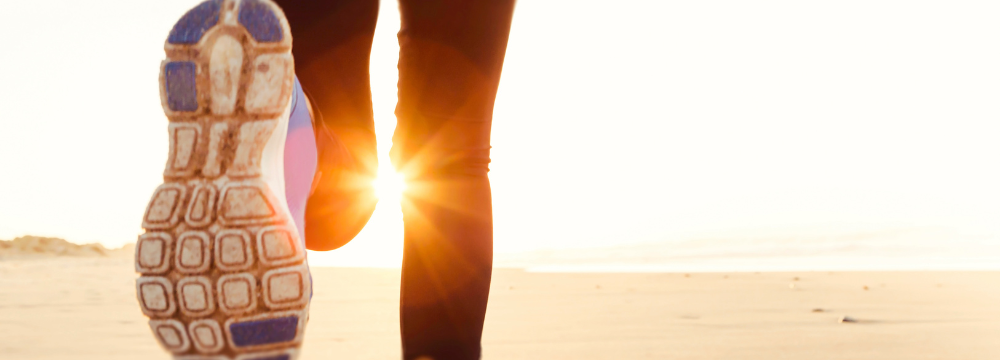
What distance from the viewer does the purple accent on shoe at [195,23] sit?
91 cm

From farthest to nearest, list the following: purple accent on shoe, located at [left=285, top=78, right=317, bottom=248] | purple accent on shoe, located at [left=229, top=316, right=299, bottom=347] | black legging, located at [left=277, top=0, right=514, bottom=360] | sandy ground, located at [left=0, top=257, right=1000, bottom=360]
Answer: sandy ground, located at [left=0, top=257, right=1000, bottom=360], black legging, located at [left=277, top=0, right=514, bottom=360], purple accent on shoe, located at [left=285, top=78, right=317, bottom=248], purple accent on shoe, located at [left=229, top=316, right=299, bottom=347]

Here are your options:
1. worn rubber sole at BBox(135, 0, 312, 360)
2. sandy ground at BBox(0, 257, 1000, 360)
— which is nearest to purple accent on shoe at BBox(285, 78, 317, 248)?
worn rubber sole at BBox(135, 0, 312, 360)

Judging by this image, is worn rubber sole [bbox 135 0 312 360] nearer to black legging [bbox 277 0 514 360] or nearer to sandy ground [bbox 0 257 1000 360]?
black legging [bbox 277 0 514 360]

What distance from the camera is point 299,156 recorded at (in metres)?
1.04

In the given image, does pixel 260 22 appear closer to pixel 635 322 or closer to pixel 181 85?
pixel 181 85

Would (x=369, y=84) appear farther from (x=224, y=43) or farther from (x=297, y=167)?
(x=224, y=43)

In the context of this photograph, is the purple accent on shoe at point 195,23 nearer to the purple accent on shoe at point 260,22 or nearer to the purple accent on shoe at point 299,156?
the purple accent on shoe at point 260,22

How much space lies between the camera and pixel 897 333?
185 cm

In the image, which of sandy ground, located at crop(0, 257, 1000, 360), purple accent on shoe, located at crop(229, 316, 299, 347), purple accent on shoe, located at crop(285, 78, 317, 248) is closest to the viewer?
→ purple accent on shoe, located at crop(229, 316, 299, 347)

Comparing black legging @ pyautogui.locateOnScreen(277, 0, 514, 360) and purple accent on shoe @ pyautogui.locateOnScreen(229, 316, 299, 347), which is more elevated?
black legging @ pyautogui.locateOnScreen(277, 0, 514, 360)

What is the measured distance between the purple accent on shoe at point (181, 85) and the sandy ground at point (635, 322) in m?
0.73

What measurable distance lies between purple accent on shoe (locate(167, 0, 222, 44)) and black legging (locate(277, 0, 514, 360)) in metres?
0.32

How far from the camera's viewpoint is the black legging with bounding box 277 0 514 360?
1.18 meters

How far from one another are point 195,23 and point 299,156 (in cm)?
20
